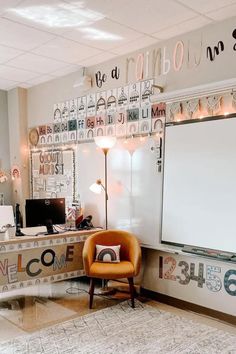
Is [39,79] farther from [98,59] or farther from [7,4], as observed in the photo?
[7,4]

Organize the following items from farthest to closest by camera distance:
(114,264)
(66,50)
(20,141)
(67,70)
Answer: (20,141) → (67,70) → (66,50) → (114,264)

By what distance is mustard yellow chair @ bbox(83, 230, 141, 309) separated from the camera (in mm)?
3668

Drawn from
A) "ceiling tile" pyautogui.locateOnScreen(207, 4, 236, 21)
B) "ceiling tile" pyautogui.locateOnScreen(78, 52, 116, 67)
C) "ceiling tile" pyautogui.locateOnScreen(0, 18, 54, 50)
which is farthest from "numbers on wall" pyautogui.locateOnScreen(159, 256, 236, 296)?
"ceiling tile" pyautogui.locateOnScreen(0, 18, 54, 50)

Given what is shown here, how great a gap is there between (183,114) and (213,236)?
1.34m

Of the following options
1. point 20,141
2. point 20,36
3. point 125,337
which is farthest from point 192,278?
point 20,141

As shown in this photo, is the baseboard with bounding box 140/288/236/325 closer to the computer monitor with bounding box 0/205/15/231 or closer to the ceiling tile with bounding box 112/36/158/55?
the computer monitor with bounding box 0/205/15/231

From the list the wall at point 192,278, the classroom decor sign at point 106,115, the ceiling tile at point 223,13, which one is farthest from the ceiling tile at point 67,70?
the wall at point 192,278

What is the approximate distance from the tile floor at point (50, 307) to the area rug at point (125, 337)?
0.47 feet

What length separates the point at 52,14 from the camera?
10.2 feet

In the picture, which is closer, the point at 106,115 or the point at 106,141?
the point at 106,141

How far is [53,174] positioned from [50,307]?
7.25ft

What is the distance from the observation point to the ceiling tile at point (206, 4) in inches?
114

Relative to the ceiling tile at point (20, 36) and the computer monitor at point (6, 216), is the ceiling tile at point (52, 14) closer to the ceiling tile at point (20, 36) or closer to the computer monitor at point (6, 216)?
the ceiling tile at point (20, 36)

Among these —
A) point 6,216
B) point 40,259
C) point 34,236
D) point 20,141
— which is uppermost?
point 20,141
